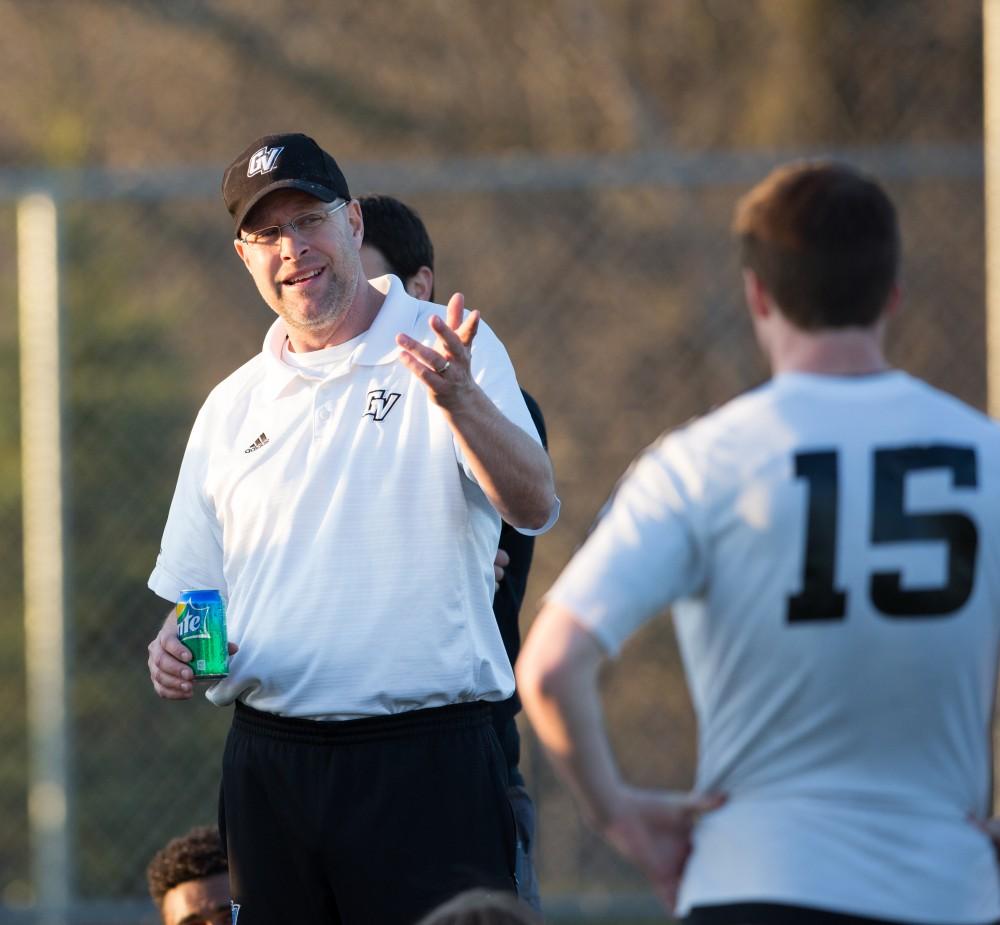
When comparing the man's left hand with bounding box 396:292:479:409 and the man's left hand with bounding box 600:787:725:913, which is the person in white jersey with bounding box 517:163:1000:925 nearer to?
the man's left hand with bounding box 600:787:725:913

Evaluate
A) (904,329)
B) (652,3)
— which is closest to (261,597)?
(904,329)

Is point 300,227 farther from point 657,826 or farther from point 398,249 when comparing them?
point 657,826

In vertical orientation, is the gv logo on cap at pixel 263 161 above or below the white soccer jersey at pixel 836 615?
above

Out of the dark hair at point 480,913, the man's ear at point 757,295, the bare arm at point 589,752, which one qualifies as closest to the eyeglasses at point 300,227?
the man's ear at point 757,295

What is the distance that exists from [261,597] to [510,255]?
256 inches

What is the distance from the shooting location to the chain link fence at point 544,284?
6.17 metres

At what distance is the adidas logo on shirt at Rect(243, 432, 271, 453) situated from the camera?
3.50 metres

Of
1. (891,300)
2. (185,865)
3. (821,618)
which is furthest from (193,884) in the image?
(891,300)

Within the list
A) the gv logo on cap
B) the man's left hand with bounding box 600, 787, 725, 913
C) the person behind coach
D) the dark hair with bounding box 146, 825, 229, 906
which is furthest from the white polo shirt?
the man's left hand with bounding box 600, 787, 725, 913

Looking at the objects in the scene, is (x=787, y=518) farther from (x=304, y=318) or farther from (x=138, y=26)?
(x=138, y=26)

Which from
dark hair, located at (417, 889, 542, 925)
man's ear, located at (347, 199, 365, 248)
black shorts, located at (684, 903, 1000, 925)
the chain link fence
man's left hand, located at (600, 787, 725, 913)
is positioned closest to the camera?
dark hair, located at (417, 889, 542, 925)

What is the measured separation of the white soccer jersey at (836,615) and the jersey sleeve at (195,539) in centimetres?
148

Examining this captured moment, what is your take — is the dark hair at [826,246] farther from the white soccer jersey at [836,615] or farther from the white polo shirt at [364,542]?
the white polo shirt at [364,542]

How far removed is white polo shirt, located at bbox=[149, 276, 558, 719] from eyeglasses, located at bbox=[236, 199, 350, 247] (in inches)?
8.3
